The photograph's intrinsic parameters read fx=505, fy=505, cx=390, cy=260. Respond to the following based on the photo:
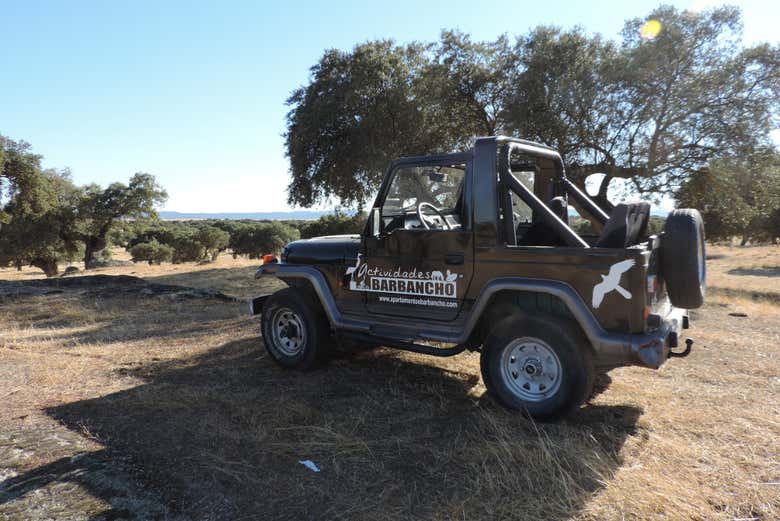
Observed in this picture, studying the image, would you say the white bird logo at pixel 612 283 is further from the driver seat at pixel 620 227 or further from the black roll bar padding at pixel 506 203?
the black roll bar padding at pixel 506 203

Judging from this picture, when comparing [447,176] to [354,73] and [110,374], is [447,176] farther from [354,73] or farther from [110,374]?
[354,73]

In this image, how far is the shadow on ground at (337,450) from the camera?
290 centimetres

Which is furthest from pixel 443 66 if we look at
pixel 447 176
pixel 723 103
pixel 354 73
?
pixel 447 176

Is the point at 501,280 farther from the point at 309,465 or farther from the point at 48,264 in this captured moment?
the point at 48,264

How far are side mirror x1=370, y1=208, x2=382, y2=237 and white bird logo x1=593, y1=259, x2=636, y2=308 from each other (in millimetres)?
2051

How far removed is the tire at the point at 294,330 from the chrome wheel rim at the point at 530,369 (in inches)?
81.5

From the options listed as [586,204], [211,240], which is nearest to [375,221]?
[586,204]

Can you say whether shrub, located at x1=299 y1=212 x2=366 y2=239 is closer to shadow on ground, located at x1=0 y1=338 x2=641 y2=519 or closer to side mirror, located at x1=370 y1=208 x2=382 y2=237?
side mirror, located at x1=370 y1=208 x2=382 y2=237

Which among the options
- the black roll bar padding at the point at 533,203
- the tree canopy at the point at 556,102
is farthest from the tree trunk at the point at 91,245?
the black roll bar padding at the point at 533,203

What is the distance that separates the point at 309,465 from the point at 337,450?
0.27m

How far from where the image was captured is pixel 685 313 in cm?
456

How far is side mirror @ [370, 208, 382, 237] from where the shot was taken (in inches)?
189

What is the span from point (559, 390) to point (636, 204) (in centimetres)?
161

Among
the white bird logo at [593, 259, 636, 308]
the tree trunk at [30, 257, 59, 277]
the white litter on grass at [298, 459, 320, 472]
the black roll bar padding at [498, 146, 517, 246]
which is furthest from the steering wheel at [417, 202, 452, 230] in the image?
the tree trunk at [30, 257, 59, 277]
